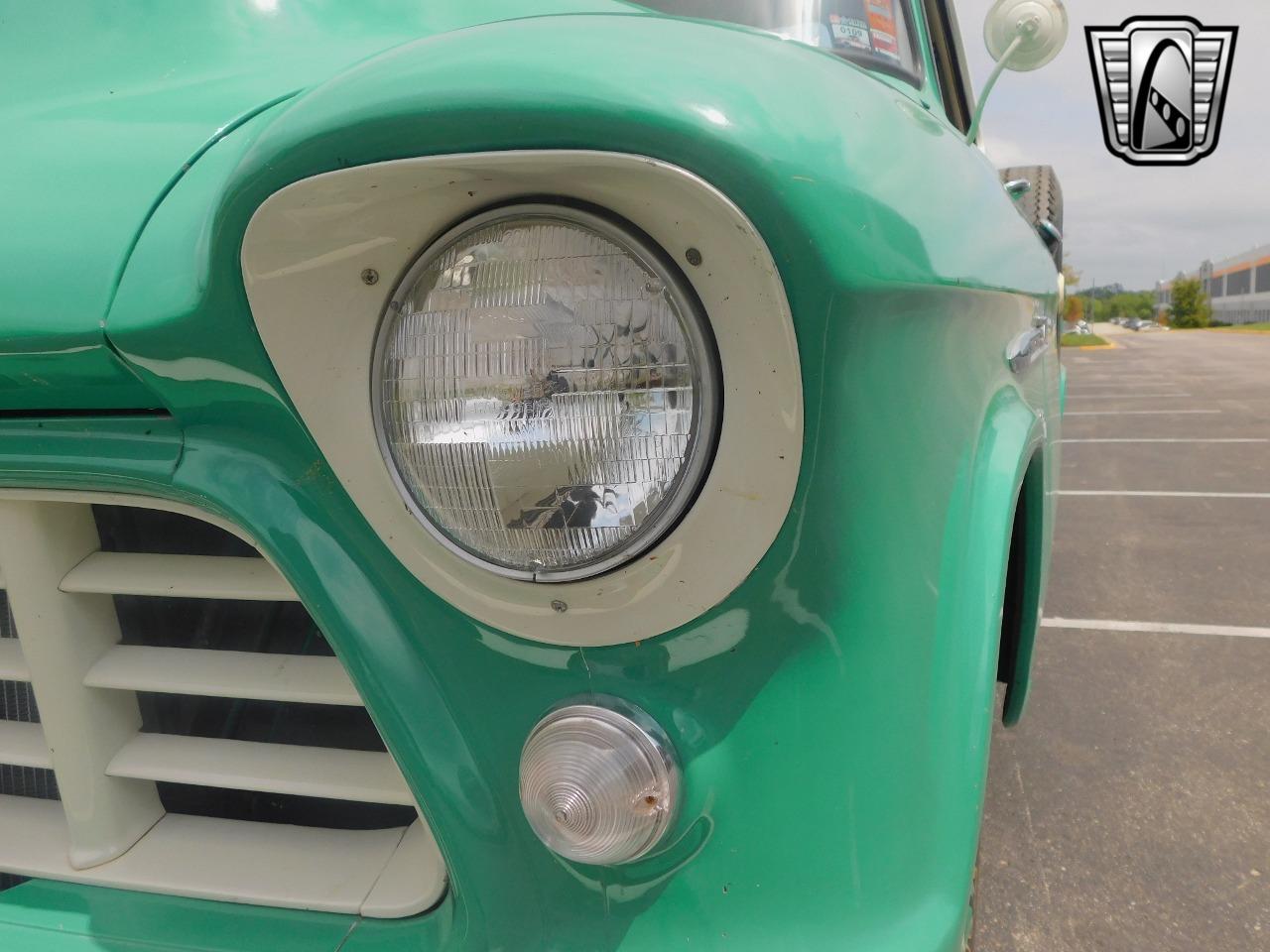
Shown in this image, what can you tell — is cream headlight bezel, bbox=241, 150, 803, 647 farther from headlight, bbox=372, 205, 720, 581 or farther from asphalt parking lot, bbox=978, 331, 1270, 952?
asphalt parking lot, bbox=978, 331, 1270, 952

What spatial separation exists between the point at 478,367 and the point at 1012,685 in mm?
1337

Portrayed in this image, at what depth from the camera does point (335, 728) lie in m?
1.27

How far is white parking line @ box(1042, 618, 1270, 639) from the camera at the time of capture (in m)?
3.30

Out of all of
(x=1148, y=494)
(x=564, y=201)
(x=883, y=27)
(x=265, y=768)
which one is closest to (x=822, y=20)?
(x=883, y=27)

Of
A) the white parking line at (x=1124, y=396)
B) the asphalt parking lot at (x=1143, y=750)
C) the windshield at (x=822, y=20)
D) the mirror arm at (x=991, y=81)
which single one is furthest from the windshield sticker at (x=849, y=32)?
the white parking line at (x=1124, y=396)

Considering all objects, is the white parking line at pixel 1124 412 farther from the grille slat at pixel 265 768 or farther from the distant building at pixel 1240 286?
the distant building at pixel 1240 286

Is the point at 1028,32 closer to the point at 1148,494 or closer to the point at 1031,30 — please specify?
the point at 1031,30

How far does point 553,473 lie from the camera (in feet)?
2.69

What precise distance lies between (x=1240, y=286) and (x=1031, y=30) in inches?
3502

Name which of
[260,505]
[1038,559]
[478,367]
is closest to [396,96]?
[478,367]

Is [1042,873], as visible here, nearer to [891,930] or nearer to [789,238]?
[891,930]

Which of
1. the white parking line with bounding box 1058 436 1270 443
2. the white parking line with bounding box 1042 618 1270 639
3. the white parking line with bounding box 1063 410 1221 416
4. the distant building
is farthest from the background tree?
the white parking line with bounding box 1042 618 1270 639

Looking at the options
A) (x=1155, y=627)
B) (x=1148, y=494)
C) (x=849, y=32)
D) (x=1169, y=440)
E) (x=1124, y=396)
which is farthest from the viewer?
(x=1124, y=396)

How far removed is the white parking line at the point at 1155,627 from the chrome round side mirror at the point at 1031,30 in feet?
8.06
